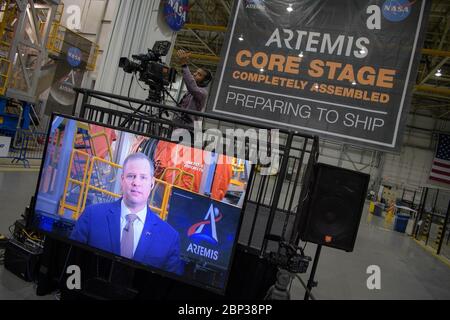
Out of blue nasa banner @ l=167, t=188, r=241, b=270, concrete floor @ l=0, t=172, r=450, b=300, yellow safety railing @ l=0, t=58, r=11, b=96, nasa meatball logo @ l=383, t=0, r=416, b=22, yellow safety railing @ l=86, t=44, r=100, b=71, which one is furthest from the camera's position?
yellow safety railing @ l=86, t=44, r=100, b=71

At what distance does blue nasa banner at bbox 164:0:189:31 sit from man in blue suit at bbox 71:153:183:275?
9.53 ft

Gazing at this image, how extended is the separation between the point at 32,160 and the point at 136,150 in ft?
24.5

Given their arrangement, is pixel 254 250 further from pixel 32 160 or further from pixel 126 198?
pixel 32 160

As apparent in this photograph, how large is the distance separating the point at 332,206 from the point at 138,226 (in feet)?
4.52

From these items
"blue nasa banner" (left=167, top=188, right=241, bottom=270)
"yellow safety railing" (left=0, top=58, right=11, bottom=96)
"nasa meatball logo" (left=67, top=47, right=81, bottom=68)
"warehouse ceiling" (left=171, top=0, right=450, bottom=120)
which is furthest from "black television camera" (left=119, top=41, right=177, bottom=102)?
"nasa meatball logo" (left=67, top=47, right=81, bottom=68)

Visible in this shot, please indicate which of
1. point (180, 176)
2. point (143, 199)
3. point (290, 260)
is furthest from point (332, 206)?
point (143, 199)

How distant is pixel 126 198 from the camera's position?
2.23m

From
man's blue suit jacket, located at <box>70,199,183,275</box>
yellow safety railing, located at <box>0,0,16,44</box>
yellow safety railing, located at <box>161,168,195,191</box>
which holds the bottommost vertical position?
man's blue suit jacket, located at <box>70,199,183,275</box>

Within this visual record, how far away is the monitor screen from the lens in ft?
6.79

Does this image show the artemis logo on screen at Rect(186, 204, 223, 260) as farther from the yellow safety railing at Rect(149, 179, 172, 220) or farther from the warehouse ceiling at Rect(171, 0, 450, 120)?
the warehouse ceiling at Rect(171, 0, 450, 120)

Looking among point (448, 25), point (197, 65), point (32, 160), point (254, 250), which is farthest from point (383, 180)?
point (254, 250)

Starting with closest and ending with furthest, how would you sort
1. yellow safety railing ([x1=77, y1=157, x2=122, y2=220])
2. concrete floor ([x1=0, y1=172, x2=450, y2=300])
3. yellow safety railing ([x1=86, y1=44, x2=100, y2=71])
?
yellow safety railing ([x1=77, y1=157, x2=122, y2=220]), concrete floor ([x1=0, y1=172, x2=450, y2=300]), yellow safety railing ([x1=86, y1=44, x2=100, y2=71])

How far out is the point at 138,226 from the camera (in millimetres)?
2209

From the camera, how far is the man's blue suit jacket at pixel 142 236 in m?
2.17
